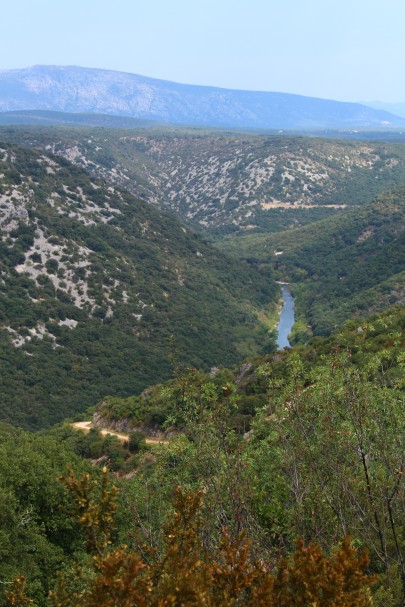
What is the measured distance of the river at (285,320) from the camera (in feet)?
330

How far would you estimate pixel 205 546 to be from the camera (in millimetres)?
10281

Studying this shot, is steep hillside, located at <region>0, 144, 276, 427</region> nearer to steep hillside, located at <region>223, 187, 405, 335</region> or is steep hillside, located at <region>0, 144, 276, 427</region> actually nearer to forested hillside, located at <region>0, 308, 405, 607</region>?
steep hillside, located at <region>223, 187, 405, 335</region>

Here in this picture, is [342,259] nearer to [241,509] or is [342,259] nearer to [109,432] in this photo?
[109,432]

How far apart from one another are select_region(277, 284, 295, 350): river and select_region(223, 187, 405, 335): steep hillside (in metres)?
2.27

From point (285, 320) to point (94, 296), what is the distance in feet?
149

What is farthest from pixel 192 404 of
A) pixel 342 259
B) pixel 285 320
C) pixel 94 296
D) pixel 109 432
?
pixel 342 259

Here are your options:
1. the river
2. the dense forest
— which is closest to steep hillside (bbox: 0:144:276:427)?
the dense forest

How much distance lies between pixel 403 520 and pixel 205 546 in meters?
5.48

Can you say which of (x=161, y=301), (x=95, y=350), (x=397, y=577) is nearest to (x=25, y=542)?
(x=397, y=577)

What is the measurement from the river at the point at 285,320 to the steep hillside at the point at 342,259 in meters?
2.27

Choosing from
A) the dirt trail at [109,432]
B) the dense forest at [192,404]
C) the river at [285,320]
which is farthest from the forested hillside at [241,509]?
the river at [285,320]

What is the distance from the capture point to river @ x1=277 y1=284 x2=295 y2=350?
100 metres

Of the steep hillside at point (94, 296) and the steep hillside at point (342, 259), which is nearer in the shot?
the steep hillside at point (94, 296)

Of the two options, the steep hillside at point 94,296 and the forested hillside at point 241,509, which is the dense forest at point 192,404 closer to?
the forested hillside at point 241,509
